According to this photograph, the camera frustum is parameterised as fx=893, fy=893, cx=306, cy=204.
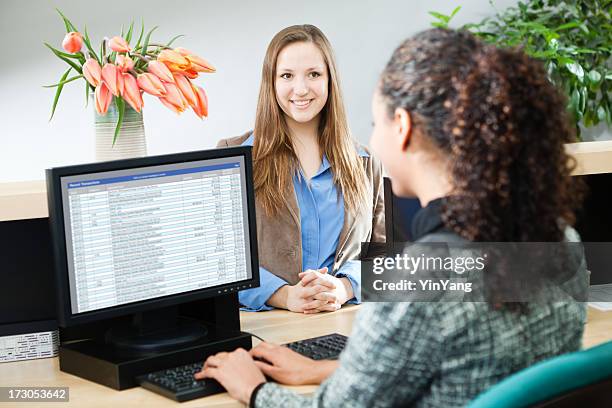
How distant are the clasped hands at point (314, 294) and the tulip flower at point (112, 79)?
652mm

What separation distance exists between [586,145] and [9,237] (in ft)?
4.98

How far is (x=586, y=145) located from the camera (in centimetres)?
245

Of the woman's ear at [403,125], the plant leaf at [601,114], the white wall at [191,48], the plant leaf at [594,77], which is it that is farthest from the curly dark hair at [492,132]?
the plant leaf at [601,114]

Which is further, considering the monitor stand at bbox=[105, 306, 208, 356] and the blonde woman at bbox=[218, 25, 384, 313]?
the blonde woman at bbox=[218, 25, 384, 313]

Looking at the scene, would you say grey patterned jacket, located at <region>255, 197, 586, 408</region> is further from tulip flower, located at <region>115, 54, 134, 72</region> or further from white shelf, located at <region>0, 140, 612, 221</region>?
tulip flower, located at <region>115, 54, 134, 72</region>

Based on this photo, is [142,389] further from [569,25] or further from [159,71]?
[569,25]

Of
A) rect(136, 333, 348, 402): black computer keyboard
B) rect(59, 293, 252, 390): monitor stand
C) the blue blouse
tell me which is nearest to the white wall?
the blue blouse

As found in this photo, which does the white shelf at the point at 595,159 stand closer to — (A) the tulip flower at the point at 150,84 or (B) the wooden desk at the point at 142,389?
(B) the wooden desk at the point at 142,389

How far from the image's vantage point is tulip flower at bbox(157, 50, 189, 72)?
2.17 meters

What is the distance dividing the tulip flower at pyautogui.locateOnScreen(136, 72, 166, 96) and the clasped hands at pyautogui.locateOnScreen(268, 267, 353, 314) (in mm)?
584

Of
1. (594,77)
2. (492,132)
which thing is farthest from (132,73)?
(594,77)

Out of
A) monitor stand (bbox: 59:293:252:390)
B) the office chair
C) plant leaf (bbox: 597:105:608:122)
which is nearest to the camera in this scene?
the office chair

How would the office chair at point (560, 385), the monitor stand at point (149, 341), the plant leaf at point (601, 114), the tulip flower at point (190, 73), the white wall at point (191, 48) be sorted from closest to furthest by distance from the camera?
the office chair at point (560, 385) < the monitor stand at point (149, 341) < the tulip flower at point (190, 73) < the white wall at point (191, 48) < the plant leaf at point (601, 114)

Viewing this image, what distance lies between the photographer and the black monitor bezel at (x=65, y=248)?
67.4 inches
